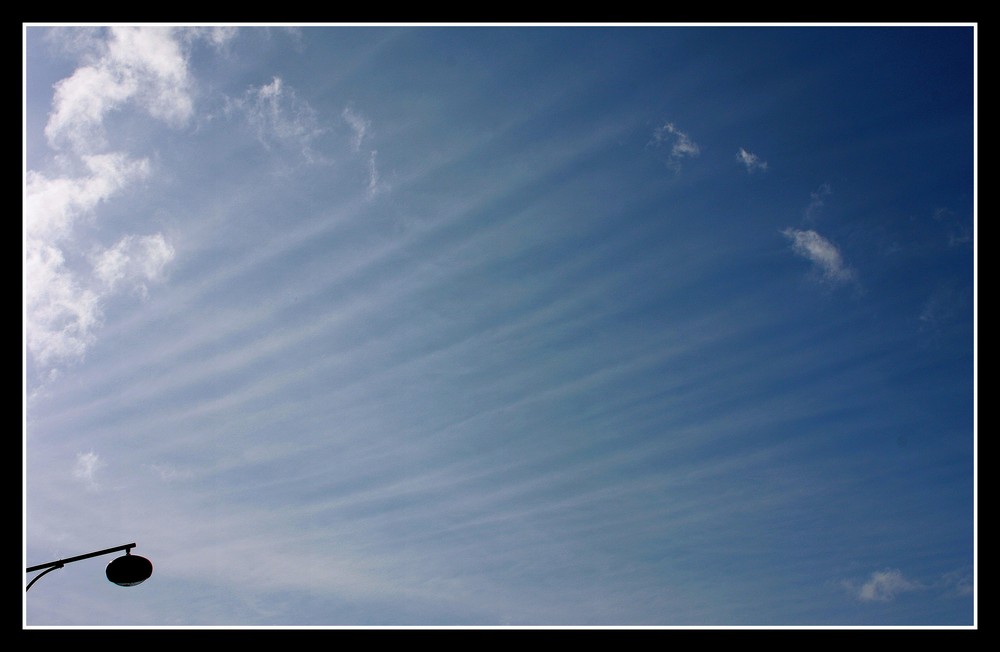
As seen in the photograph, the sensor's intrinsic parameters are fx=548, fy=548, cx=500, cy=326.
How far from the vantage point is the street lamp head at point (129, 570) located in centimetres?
1095

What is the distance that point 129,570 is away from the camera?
11.0m

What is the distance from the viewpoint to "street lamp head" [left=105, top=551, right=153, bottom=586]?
1095 centimetres
